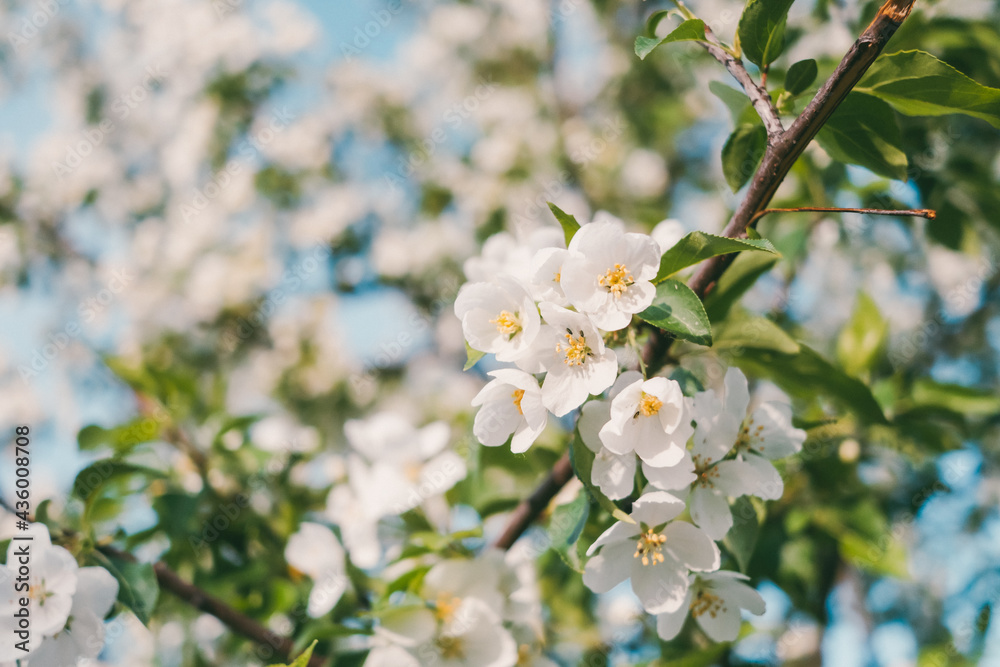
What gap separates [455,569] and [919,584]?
2.69 m

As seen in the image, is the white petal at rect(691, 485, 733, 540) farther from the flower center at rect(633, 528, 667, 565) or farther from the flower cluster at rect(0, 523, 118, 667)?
the flower cluster at rect(0, 523, 118, 667)

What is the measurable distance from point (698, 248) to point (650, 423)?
233 mm

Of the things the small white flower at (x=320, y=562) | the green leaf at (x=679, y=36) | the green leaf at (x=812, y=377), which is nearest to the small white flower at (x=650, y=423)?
the green leaf at (x=812, y=377)

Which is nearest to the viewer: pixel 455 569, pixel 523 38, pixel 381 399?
pixel 455 569

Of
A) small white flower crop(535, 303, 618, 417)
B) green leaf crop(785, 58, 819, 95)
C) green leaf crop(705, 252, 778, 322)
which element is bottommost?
green leaf crop(705, 252, 778, 322)

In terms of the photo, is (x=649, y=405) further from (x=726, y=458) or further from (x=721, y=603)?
(x=721, y=603)

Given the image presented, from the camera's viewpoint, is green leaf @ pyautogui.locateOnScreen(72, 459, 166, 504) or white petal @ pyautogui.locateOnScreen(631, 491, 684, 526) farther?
green leaf @ pyautogui.locateOnScreen(72, 459, 166, 504)

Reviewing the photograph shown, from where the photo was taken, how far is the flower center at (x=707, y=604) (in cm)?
101

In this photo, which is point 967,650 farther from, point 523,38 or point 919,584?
point 523,38

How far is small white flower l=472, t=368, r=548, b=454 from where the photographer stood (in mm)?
839

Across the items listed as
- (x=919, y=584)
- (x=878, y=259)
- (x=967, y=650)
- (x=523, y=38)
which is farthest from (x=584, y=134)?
(x=967, y=650)

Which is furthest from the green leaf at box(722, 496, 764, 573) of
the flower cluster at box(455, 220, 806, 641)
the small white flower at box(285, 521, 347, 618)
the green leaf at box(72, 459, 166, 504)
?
the green leaf at box(72, 459, 166, 504)

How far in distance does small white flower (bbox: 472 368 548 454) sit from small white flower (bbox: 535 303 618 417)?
23 millimetres

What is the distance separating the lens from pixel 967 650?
1401 mm
